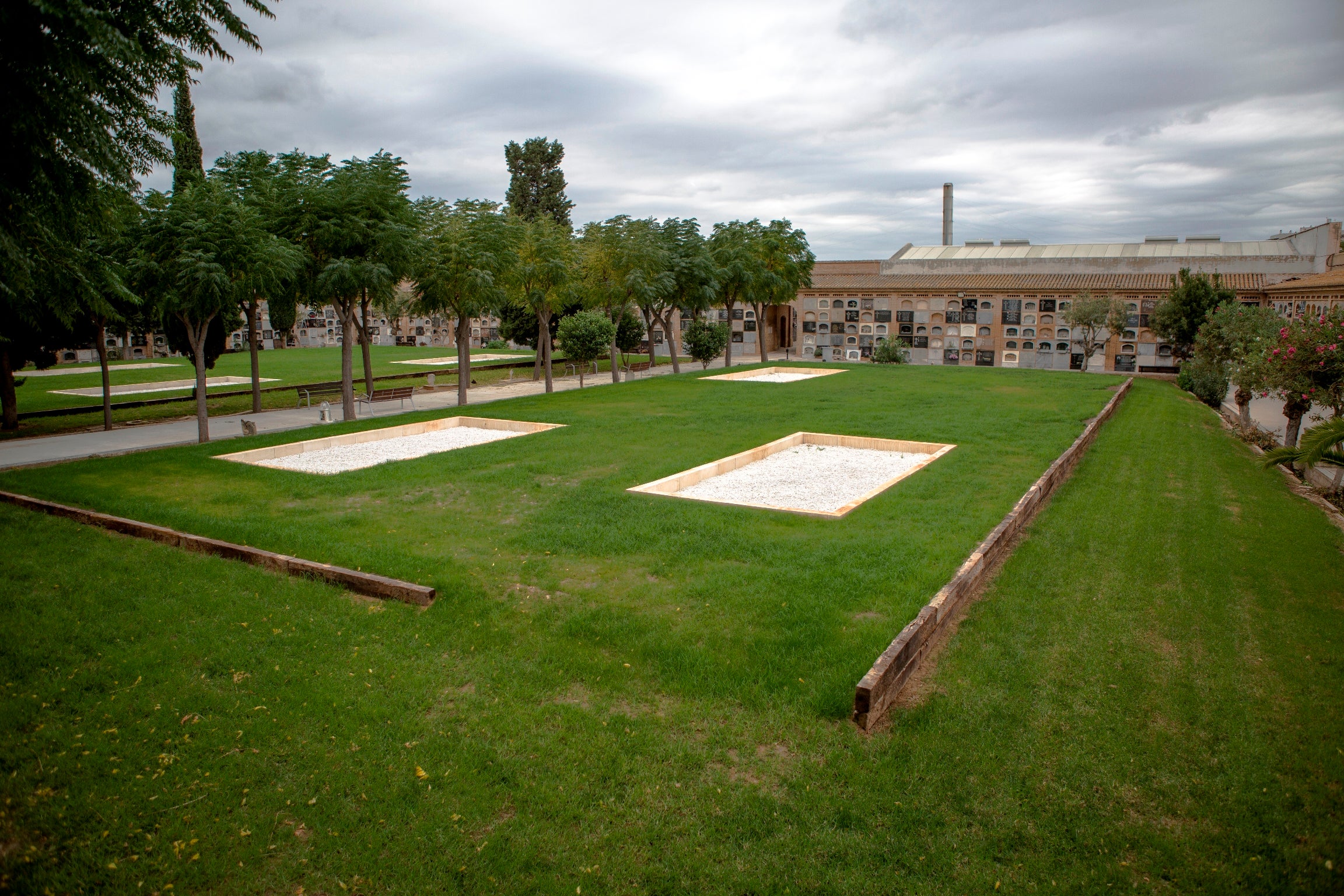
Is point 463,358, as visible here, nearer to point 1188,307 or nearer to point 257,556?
point 257,556

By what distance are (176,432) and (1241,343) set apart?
24913 mm

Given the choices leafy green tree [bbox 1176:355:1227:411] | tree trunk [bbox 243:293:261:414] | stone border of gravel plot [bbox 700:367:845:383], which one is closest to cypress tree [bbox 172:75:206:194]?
tree trunk [bbox 243:293:261:414]

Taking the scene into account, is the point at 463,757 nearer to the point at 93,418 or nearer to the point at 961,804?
the point at 961,804

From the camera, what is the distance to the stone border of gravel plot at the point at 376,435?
571 inches

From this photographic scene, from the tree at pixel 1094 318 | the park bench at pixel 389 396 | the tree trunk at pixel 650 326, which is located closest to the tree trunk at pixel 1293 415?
the park bench at pixel 389 396

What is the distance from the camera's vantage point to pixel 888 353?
39.7 metres

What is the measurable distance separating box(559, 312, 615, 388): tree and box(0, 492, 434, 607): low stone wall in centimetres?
2041

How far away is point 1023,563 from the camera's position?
8258 mm

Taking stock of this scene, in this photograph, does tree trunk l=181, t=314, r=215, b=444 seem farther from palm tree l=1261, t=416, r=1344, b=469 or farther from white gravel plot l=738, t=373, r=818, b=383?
white gravel plot l=738, t=373, r=818, b=383

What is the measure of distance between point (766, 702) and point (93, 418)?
77.8 feet

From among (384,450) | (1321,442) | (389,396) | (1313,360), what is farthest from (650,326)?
(1321,442)

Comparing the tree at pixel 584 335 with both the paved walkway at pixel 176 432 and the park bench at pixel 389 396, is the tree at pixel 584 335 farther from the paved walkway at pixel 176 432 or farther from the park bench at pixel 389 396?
the park bench at pixel 389 396

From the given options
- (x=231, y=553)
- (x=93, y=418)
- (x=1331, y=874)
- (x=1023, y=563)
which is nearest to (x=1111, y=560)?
(x=1023, y=563)

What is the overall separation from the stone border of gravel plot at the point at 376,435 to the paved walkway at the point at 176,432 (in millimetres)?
2320
